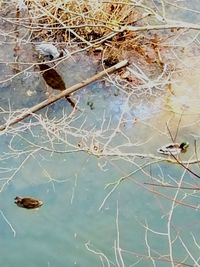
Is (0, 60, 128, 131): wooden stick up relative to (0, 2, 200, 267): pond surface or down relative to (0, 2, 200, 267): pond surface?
up

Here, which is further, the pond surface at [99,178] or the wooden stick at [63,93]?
the wooden stick at [63,93]

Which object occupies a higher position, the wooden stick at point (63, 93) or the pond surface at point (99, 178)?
the wooden stick at point (63, 93)

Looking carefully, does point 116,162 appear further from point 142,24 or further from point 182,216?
point 142,24

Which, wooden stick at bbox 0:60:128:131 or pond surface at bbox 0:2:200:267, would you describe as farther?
wooden stick at bbox 0:60:128:131

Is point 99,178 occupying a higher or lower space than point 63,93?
lower

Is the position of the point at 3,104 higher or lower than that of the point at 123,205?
higher

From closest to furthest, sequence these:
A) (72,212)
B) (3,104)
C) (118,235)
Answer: (118,235), (72,212), (3,104)

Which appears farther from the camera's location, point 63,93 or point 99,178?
point 63,93

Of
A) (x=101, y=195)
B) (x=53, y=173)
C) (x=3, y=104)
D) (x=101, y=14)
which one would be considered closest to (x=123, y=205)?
(x=101, y=195)
